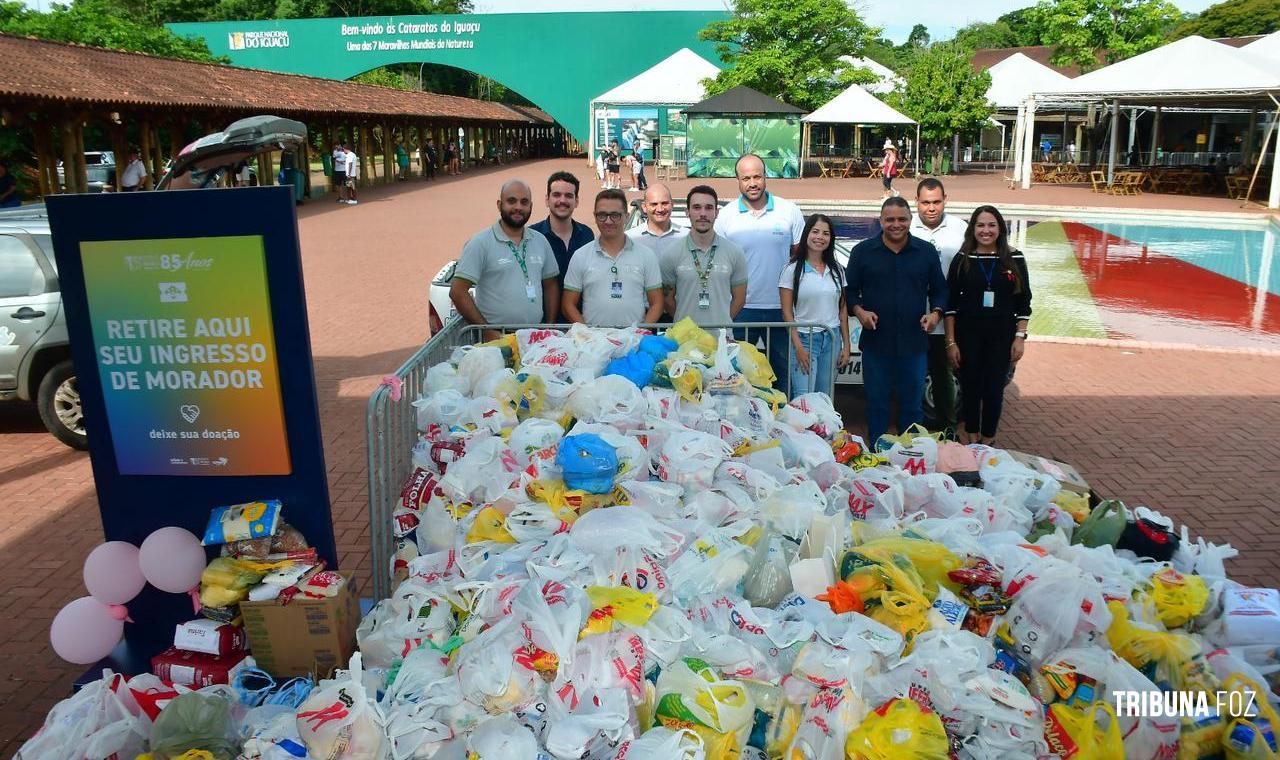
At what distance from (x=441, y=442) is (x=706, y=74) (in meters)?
34.7

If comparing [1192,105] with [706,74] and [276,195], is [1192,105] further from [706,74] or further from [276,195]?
[276,195]

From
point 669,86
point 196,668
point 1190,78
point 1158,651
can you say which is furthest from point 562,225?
point 669,86

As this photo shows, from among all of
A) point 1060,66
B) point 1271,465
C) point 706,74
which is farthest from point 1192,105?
point 1271,465

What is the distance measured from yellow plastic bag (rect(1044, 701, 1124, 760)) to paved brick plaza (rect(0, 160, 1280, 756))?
258 centimetres

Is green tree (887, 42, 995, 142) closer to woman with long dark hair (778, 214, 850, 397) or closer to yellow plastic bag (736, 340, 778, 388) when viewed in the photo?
A: woman with long dark hair (778, 214, 850, 397)

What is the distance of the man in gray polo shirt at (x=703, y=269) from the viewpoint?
6016 millimetres

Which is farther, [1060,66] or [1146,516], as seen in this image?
[1060,66]

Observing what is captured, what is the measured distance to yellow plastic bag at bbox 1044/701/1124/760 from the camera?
10.1 feet

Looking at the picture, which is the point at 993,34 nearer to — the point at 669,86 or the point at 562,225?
the point at 669,86

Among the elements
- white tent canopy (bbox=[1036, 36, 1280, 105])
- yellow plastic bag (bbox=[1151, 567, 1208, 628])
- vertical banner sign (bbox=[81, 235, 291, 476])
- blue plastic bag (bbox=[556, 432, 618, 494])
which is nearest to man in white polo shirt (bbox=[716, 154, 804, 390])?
blue plastic bag (bbox=[556, 432, 618, 494])

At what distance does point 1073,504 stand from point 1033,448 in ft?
7.37

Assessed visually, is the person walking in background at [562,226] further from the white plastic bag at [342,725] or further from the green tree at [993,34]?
the green tree at [993,34]

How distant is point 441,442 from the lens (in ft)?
15.3

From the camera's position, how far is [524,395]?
4.75 m
